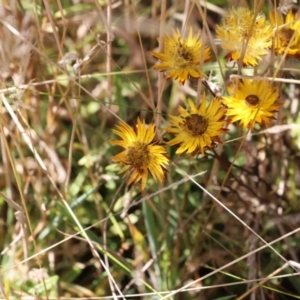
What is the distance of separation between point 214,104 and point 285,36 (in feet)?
0.46

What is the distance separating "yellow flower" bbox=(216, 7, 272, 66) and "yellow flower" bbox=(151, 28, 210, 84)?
0.04 meters

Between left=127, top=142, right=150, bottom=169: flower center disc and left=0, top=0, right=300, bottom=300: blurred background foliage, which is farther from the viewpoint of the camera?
left=0, top=0, right=300, bottom=300: blurred background foliage

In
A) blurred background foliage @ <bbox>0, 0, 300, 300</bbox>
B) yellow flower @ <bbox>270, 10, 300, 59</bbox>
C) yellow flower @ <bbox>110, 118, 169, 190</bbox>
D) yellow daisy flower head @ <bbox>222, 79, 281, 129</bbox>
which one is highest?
yellow flower @ <bbox>270, 10, 300, 59</bbox>

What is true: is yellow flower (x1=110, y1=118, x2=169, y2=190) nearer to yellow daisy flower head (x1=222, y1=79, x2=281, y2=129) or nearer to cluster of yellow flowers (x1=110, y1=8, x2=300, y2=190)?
cluster of yellow flowers (x1=110, y1=8, x2=300, y2=190)

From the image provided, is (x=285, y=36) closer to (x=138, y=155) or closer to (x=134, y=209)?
(x=138, y=155)

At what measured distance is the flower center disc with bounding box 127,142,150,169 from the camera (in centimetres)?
71

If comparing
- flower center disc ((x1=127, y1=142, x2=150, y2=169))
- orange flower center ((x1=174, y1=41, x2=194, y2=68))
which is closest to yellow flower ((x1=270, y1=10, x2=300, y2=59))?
Result: orange flower center ((x1=174, y1=41, x2=194, y2=68))

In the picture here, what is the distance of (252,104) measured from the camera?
0.71 m

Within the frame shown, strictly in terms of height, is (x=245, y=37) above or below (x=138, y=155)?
above

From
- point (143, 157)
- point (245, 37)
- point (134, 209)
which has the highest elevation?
point (245, 37)

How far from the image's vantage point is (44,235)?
0.99 meters

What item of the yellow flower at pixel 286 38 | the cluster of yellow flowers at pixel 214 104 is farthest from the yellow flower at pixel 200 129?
the yellow flower at pixel 286 38

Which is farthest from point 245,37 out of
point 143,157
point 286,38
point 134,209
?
point 134,209

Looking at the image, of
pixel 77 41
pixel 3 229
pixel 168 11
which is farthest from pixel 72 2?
pixel 3 229
